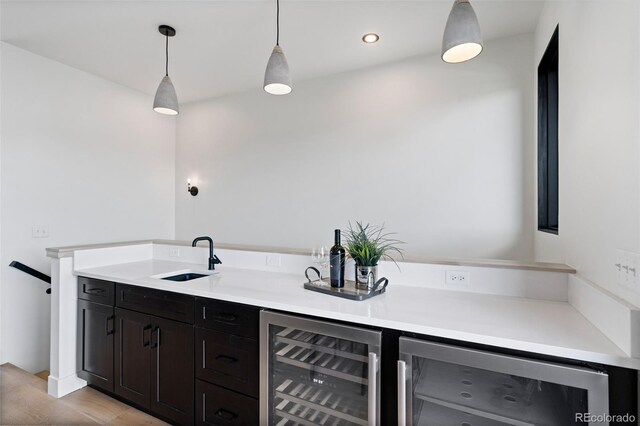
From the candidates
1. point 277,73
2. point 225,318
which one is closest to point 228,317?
point 225,318

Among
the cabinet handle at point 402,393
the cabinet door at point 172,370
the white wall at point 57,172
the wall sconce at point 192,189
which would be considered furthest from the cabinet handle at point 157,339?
the wall sconce at point 192,189

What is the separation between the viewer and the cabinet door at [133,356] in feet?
6.72

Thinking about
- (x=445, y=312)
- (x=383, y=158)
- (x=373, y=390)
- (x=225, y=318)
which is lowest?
(x=373, y=390)

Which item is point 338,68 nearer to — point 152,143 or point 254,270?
point 254,270

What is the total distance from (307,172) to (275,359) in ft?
7.83

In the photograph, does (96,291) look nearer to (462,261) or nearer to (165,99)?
(165,99)

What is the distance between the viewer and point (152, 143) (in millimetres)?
4223

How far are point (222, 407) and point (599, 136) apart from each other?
2.14 meters

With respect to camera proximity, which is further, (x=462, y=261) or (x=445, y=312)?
(x=462, y=261)

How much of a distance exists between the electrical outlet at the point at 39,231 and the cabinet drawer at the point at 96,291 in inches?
42.8

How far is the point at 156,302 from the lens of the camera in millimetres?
1988

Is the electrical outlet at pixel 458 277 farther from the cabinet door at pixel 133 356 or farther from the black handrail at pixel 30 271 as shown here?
the black handrail at pixel 30 271

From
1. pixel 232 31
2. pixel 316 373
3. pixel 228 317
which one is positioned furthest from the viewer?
pixel 232 31

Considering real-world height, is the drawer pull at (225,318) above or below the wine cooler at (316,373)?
above
